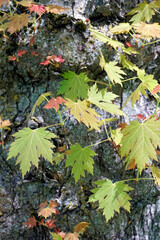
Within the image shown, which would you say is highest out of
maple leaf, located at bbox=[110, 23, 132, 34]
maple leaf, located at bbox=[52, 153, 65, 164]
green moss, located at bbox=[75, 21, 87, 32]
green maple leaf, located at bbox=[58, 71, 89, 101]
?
green moss, located at bbox=[75, 21, 87, 32]

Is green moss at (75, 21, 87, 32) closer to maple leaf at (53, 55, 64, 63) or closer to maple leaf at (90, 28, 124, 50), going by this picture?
maple leaf at (90, 28, 124, 50)

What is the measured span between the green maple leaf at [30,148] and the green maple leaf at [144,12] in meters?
1.08

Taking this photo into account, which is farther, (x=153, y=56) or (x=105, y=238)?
(x=153, y=56)

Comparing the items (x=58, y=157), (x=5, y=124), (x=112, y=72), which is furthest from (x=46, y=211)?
(x=112, y=72)

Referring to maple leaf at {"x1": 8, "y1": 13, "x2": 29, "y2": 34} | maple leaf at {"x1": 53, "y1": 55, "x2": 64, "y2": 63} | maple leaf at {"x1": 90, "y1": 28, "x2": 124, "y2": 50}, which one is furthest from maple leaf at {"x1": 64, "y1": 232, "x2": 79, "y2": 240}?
maple leaf at {"x1": 8, "y1": 13, "x2": 29, "y2": 34}

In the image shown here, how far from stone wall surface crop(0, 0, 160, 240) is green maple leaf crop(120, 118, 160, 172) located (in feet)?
1.39

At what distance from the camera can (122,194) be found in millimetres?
1273

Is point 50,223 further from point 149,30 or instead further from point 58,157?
point 149,30

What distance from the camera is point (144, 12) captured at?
1.49m

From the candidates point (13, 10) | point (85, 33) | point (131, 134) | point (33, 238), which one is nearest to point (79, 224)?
point (33, 238)

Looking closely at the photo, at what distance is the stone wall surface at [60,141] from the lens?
4.75 feet

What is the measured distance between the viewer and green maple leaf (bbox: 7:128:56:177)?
1120mm

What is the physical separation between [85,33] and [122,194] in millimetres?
1171

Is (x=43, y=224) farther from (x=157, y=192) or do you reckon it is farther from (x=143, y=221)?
(x=157, y=192)
